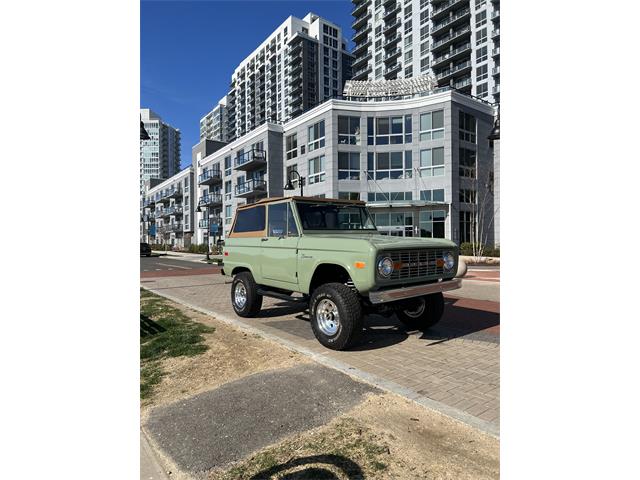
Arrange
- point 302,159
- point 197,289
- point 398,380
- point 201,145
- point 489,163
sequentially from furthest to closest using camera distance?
1. point 201,145
2. point 302,159
3. point 489,163
4. point 197,289
5. point 398,380

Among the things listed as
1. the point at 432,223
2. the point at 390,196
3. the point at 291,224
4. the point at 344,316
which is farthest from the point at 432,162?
the point at 344,316

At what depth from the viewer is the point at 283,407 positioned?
3.21 meters

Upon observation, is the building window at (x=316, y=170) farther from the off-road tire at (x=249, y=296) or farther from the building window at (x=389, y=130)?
the off-road tire at (x=249, y=296)

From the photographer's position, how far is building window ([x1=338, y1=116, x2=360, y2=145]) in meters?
33.3

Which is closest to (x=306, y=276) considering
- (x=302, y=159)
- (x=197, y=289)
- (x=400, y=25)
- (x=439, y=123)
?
(x=197, y=289)

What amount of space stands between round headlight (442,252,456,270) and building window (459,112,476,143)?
97.6 ft

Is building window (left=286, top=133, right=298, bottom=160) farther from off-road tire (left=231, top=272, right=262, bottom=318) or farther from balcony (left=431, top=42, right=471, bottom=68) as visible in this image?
off-road tire (left=231, top=272, right=262, bottom=318)

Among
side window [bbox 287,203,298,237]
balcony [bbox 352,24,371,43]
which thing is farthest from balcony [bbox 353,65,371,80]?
side window [bbox 287,203,298,237]


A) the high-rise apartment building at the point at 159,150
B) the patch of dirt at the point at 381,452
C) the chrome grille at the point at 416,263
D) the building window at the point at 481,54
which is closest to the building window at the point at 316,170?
the chrome grille at the point at 416,263

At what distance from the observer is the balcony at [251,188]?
1610 inches

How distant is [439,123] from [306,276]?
99.0 ft

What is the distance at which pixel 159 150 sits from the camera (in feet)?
465
